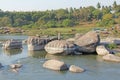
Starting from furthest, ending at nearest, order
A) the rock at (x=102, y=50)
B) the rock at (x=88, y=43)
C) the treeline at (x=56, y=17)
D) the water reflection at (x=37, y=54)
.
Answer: the treeline at (x=56, y=17)
the rock at (x=88, y=43)
the water reflection at (x=37, y=54)
the rock at (x=102, y=50)

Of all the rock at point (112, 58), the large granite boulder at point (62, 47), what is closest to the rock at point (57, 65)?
the rock at point (112, 58)

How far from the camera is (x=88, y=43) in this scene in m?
37.5

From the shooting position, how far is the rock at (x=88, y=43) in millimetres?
37656

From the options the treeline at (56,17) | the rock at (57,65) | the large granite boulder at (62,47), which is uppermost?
the treeline at (56,17)

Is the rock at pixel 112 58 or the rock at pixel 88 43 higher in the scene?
the rock at pixel 88 43

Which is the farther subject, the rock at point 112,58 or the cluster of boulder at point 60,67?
the rock at point 112,58

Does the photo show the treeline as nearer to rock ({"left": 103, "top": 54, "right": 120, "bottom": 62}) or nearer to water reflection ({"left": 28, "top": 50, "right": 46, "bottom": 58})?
water reflection ({"left": 28, "top": 50, "right": 46, "bottom": 58})

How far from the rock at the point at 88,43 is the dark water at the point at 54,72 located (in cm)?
138

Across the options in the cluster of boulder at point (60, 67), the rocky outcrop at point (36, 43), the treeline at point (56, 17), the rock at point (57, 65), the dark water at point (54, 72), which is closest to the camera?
the dark water at point (54, 72)

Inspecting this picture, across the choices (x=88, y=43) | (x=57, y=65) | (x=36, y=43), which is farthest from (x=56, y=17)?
(x=57, y=65)

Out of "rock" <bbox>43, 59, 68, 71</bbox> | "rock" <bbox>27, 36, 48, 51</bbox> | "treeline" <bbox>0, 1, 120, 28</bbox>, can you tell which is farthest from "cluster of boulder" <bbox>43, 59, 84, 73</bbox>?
"treeline" <bbox>0, 1, 120, 28</bbox>

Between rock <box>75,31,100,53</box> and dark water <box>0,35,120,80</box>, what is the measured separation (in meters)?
1.38

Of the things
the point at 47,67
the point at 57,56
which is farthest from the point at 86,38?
the point at 47,67

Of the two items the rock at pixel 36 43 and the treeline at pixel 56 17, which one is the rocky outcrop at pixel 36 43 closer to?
the rock at pixel 36 43
